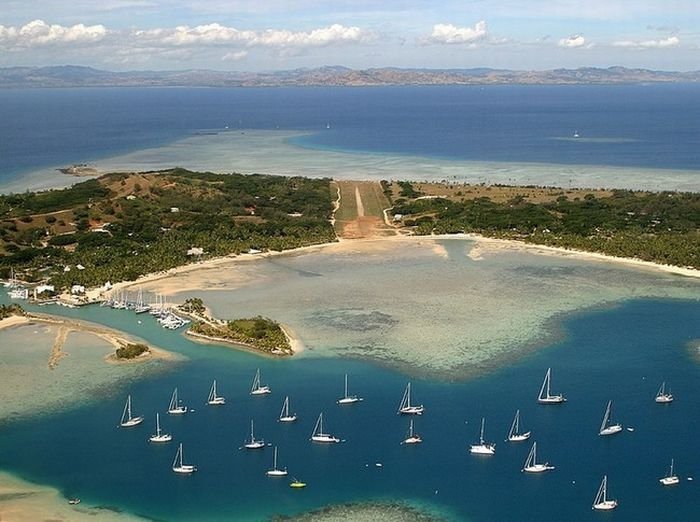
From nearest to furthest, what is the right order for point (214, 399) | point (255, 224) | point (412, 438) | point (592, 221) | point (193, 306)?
point (412, 438) → point (214, 399) → point (193, 306) → point (592, 221) → point (255, 224)

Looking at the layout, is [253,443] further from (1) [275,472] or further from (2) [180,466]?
(2) [180,466]

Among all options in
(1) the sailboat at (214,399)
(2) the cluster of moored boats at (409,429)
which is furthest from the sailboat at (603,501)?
(1) the sailboat at (214,399)

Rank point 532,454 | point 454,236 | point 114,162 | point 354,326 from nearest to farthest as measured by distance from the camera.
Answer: point 532,454, point 354,326, point 454,236, point 114,162

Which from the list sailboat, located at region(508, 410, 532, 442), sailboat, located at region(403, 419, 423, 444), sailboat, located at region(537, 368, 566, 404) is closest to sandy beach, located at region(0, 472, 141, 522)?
sailboat, located at region(403, 419, 423, 444)

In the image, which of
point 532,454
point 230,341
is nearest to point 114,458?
point 230,341

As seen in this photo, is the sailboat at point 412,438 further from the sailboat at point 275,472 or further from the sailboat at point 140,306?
the sailboat at point 140,306

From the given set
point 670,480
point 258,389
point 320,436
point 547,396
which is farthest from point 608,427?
point 258,389

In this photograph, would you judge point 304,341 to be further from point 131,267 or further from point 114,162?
point 114,162
